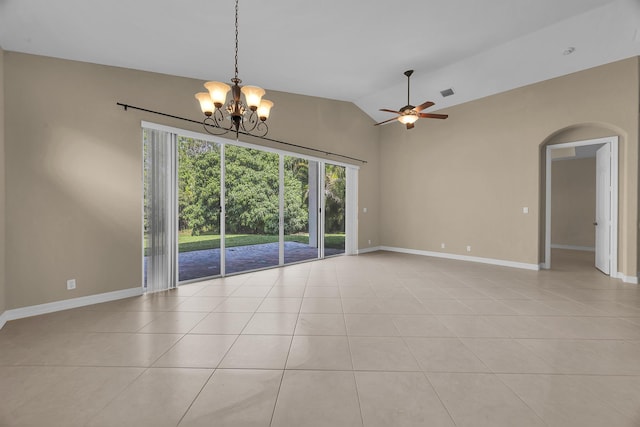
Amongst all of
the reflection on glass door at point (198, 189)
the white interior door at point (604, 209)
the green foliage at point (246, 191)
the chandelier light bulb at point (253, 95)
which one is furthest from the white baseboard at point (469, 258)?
the chandelier light bulb at point (253, 95)

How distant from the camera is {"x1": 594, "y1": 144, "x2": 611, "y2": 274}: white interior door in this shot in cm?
492

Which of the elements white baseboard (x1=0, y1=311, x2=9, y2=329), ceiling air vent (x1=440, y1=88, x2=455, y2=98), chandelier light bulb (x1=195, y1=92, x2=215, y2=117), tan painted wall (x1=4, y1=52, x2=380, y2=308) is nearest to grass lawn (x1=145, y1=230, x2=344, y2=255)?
tan painted wall (x1=4, y1=52, x2=380, y2=308)

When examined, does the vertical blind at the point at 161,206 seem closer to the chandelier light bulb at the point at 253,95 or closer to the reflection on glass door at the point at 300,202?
the chandelier light bulb at the point at 253,95

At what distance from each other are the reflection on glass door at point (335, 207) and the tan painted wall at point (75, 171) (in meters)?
3.72

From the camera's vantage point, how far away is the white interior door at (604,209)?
4.92 meters

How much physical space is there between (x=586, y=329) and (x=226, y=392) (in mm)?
3484

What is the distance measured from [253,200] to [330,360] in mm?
5641

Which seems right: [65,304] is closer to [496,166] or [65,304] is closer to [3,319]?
[3,319]

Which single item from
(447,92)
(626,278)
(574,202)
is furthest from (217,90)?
(574,202)

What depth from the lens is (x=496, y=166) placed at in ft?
19.6

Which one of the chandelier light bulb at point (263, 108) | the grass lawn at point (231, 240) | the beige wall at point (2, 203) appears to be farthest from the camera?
the grass lawn at point (231, 240)

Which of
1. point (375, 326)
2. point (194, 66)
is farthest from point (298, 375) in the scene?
point (194, 66)

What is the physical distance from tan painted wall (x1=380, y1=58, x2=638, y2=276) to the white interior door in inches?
9.0

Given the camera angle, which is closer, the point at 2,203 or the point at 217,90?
the point at 217,90
